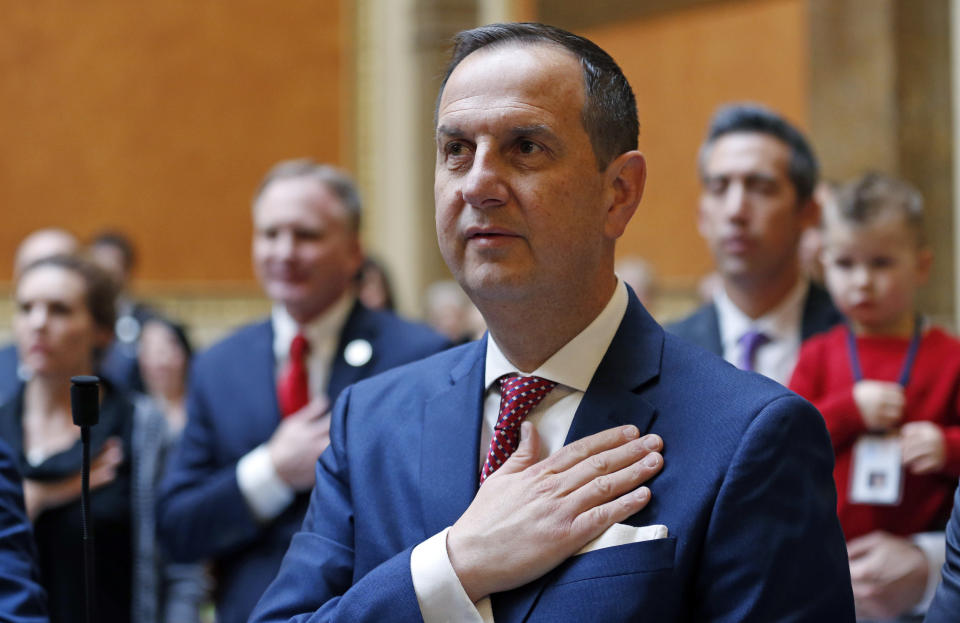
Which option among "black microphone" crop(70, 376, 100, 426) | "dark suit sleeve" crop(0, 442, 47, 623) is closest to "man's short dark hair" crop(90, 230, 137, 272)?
"dark suit sleeve" crop(0, 442, 47, 623)

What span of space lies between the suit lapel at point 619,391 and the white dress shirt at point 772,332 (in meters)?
1.27

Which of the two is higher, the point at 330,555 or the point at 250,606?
the point at 330,555

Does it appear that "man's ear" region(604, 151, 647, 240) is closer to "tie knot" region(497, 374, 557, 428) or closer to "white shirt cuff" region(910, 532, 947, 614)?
"tie knot" region(497, 374, 557, 428)

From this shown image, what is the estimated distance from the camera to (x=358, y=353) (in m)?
3.25

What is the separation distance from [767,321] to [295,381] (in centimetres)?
133

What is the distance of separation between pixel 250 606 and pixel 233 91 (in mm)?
8868

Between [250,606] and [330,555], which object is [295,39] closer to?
[250,606]

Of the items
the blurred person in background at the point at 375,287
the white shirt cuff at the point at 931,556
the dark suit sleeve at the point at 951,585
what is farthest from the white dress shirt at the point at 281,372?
the blurred person in background at the point at 375,287

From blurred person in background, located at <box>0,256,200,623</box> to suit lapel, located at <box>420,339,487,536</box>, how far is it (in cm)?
162

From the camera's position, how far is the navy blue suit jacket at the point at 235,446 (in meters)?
3.04

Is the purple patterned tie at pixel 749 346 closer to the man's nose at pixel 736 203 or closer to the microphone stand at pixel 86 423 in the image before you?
the man's nose at pixel 736 203

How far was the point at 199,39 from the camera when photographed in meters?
11.1

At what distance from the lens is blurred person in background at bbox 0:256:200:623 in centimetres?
314

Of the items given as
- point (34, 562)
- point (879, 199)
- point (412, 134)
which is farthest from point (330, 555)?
point (412, 134)
